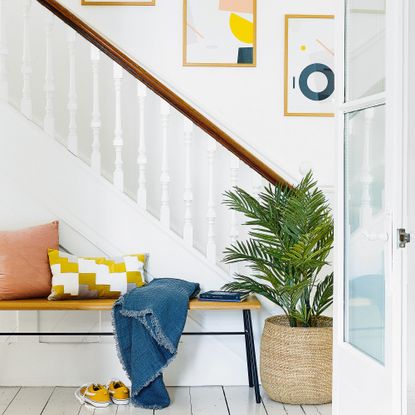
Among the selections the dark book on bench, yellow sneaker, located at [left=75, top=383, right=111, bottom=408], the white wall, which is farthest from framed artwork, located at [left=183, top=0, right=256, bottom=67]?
yellow sneaker, located at [left=75, top=383, right=111, bottom=408]

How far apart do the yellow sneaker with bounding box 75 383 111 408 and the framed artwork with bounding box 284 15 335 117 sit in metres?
2.10

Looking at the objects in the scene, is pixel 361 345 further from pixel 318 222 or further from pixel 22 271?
pixel 22 271

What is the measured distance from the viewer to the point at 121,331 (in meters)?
3.81

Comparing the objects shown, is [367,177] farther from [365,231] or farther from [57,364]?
[57,364]

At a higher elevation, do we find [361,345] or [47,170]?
[47,170]

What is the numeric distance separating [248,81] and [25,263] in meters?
1.83

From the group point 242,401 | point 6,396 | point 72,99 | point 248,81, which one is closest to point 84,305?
point 6,396

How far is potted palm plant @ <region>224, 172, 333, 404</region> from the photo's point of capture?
3846mm

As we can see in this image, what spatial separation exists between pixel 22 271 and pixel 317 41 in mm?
2312

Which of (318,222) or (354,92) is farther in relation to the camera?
(318,222)

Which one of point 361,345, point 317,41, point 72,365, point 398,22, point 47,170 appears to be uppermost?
point 317,41

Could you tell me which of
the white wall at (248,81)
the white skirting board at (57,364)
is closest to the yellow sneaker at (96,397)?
the white skirting board at (57,364)

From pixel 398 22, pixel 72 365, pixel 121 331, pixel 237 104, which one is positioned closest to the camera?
pixel 398 22

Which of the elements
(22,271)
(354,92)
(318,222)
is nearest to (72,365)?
(22,271)
